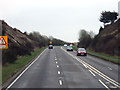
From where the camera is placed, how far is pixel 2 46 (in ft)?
52.9

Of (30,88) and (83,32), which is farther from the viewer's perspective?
(83,32)

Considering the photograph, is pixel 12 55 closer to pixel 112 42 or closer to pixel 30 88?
pixel 112 42

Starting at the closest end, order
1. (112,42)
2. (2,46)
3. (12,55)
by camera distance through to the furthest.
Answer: (2,46)
(112,42)
(12,55)

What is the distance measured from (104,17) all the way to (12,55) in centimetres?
6675

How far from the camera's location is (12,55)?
24734 mm

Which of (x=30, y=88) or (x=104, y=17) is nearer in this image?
(x=30, y=88)

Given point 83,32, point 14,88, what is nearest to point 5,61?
point 14,88

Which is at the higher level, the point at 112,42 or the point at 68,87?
the point at 112,42

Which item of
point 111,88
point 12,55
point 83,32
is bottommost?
point 111,88

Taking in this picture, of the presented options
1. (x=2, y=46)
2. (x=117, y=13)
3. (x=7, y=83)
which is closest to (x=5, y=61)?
(x=2, y=46)

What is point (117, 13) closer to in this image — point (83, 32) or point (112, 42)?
point (83, 32)

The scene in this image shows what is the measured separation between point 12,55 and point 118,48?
39.0 feet

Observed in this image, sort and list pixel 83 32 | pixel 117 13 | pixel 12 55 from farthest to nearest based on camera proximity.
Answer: pixel 83 32, pixel 117 13, pixel 12 55

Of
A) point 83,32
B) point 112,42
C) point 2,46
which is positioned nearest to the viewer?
point 2,46
